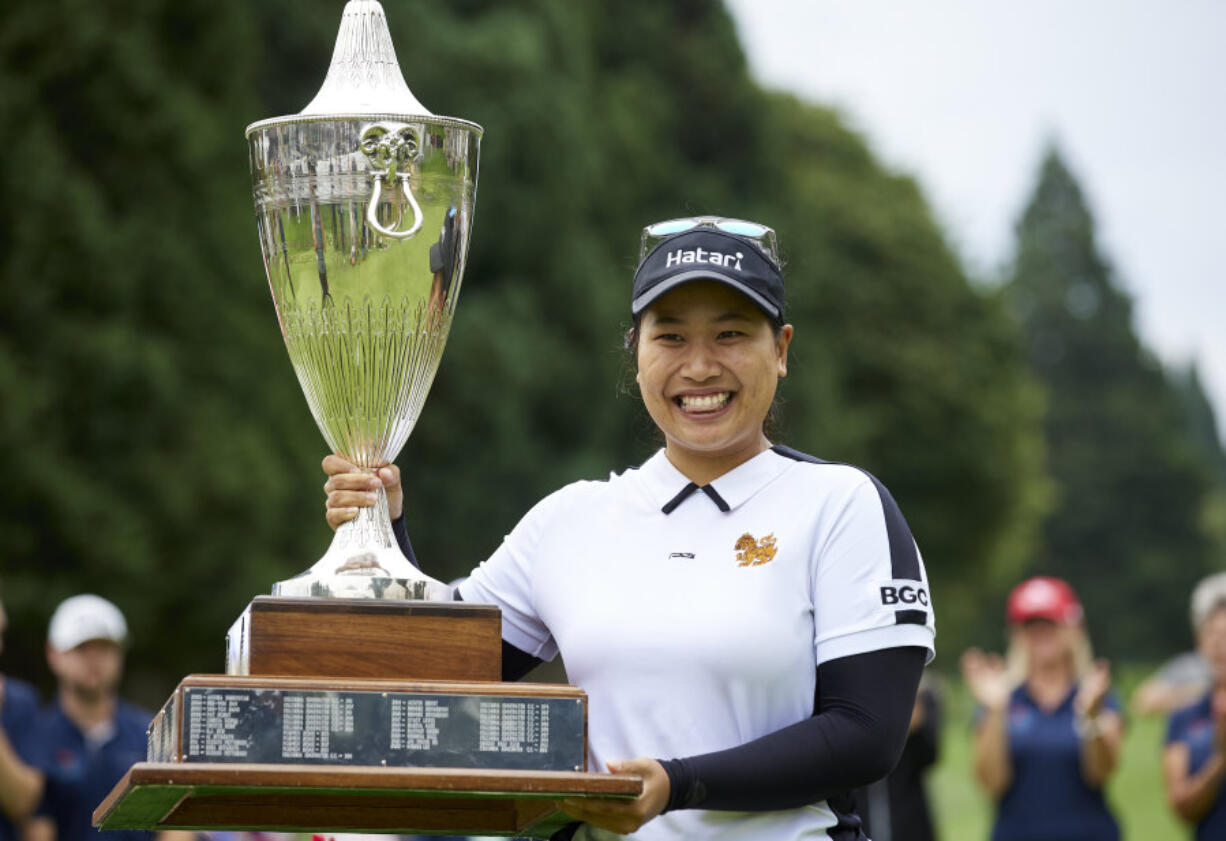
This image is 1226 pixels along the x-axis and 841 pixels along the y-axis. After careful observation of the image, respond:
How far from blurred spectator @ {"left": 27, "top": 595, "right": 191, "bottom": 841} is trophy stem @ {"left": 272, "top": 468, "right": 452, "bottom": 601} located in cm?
402

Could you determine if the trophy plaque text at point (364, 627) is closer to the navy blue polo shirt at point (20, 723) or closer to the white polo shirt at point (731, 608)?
the white polo shirt at point (731, 608)

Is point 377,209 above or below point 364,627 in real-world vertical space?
above

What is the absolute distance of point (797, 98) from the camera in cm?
4178

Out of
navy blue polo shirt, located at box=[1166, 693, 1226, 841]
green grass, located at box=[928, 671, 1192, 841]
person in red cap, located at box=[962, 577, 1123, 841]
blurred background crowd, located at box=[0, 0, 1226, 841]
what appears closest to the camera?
navy blue polo shirt, located at box=[1166, 693, 1226, 841]

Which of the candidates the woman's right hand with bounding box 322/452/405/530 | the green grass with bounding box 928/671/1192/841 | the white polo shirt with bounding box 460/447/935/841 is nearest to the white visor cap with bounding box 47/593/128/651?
the woman's right hand with bounding box 322/452/405/530

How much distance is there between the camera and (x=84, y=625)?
772 centimetres

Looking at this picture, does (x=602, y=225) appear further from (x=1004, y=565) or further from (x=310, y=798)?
(x=310, y=798)

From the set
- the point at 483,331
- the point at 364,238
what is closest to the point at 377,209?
the point at 364,238

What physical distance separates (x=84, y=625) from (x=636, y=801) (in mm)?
5141

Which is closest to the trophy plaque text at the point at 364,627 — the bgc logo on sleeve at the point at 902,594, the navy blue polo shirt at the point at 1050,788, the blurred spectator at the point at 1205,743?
the bgc logo on sleeve at the point at 902,594

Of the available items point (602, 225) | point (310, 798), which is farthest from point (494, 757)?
point (602, 225)

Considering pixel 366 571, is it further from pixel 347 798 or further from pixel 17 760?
pixel 17 760

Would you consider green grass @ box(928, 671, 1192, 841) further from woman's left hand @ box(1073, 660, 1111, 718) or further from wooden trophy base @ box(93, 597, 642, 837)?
wooden trophy base @ box(93, 597, 642, 837)

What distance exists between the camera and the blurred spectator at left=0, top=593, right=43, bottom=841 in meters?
7.21
